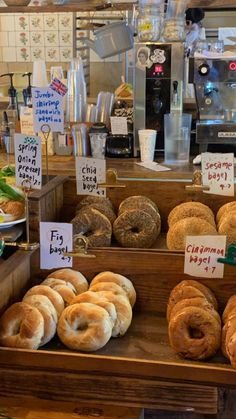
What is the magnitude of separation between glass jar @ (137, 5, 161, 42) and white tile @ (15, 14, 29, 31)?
310cm

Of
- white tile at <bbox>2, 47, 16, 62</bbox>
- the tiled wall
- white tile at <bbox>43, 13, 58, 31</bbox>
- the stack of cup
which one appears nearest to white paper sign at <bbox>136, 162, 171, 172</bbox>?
the stack of cup

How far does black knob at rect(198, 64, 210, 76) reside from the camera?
286 centimetres

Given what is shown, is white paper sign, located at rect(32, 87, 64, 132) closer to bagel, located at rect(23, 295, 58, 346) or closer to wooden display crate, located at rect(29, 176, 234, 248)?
wooden display crate, located at rect(29, 176, 234, 248)

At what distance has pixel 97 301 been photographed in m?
1.39

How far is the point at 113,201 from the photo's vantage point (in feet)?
6.70

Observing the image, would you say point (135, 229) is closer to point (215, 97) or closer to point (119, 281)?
point (119, 281)

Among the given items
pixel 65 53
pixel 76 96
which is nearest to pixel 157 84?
pixel 76 96

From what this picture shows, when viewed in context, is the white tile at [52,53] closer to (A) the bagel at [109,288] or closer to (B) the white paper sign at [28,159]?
(B) the white paper sign at [28,159]

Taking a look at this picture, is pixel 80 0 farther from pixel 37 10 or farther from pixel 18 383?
pixel 18 383

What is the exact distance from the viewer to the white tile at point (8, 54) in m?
5.84

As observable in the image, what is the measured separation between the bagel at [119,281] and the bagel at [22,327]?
0.82 feet

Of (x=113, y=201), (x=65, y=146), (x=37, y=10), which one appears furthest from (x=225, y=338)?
(x=37, y=10)

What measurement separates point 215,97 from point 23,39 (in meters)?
3.44

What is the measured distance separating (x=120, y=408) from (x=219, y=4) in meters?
2.62
